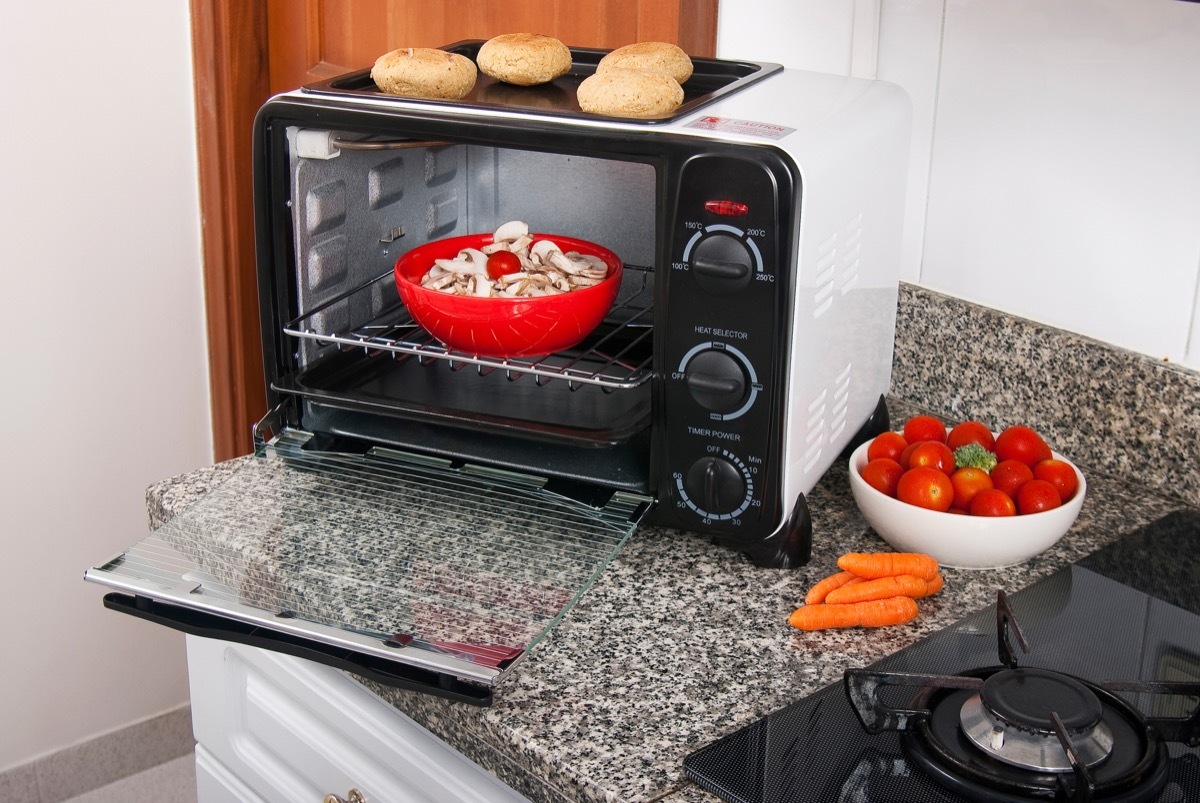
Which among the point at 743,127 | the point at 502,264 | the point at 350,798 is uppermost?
the point at 743,127

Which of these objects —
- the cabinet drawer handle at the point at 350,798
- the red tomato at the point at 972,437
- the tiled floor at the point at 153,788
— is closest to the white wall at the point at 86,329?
the tiled floor at the point at 153,788

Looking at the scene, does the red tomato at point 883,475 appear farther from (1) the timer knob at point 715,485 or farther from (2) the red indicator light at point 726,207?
(2) the red indicator light at point 726,207

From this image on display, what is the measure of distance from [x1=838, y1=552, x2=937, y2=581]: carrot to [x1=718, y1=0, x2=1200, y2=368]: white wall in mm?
364

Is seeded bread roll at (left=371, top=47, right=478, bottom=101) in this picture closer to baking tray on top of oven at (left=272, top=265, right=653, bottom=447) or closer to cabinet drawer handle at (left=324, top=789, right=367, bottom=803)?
baking tray on top of oven at (left=272, top=265, right=653, bottom=447)

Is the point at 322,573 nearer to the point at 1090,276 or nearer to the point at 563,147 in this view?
the point at 563,147

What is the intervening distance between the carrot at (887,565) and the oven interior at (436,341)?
0.17m

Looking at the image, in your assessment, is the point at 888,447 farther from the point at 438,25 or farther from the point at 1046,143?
the point at 438,25

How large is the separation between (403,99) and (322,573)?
0.38 meters

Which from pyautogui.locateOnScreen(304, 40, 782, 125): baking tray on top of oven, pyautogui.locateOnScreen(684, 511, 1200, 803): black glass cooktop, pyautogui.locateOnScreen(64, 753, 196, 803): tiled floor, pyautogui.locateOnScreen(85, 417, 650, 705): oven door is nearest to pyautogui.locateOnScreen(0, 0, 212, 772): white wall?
pyautogui.locateOnScreen(64, 753, 196, 803): tiled floor

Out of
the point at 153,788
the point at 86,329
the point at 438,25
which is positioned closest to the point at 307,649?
the point at 438,25

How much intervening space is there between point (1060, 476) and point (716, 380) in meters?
0.32

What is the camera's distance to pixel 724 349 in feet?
2.93

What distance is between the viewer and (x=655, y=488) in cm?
95

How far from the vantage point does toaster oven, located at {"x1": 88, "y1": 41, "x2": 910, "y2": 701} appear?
33.2 inches
